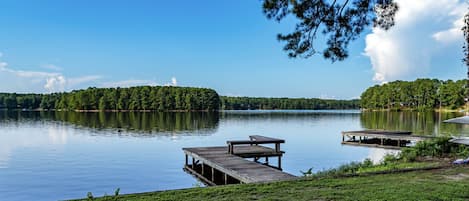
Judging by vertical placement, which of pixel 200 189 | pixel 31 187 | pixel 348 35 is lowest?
pixel 31 187

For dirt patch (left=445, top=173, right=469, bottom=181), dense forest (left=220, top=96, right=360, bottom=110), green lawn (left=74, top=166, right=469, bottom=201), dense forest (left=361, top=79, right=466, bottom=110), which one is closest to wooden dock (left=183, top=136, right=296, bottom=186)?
green lawn (left=74, top=166, right=469, bottom=201)

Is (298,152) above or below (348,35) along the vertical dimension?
below

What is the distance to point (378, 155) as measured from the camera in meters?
18.8

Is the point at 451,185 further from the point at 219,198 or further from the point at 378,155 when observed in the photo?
the point at 378,155

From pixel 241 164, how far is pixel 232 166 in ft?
1.35

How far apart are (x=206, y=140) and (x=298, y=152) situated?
24.3ft

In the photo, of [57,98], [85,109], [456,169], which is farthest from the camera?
[57,98]

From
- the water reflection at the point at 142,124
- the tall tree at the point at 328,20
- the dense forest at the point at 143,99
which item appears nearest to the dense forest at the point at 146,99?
the dense forest at the point at 143,99

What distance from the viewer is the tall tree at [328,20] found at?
6.61 meters

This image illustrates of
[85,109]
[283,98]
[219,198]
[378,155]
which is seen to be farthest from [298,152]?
[283,98]

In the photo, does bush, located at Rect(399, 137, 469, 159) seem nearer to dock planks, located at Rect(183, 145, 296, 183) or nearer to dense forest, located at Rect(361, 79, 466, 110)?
dock planks, located at Rect(183, 145, 296, 183)

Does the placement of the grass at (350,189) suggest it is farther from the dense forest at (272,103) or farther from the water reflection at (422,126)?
the dense forest at (272,103)

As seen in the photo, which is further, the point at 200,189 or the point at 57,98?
the point at 57,98

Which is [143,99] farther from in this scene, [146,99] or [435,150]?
[435,150]
